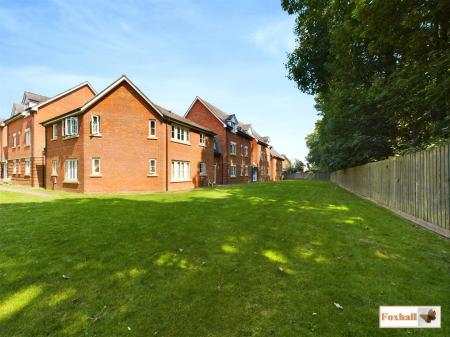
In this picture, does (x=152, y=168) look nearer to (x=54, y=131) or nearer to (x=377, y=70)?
(x=54, y=131)

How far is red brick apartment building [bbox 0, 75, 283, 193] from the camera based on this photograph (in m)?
19.9

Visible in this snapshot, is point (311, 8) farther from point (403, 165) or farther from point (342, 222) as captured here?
point (342, 222)

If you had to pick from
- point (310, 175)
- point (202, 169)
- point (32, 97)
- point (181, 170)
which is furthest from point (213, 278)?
point (310, 175)

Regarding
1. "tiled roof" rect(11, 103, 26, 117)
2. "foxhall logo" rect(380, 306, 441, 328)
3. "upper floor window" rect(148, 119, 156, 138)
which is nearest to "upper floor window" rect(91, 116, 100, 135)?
"upper floor window" rect(148, 119, 156, 138)

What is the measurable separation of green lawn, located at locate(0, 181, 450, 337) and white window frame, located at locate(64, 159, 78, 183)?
13391mm

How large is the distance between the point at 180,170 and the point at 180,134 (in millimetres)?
3555

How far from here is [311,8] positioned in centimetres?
1133

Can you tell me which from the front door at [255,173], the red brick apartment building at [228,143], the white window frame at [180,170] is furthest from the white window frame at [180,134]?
the front door at [255,173]

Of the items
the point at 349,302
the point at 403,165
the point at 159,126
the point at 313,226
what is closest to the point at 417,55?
the point at 403,165

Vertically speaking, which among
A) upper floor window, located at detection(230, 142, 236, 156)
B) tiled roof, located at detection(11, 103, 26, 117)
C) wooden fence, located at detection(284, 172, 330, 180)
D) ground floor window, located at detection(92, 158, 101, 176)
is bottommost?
wooden fence, located at detection(284, 172, 330, 180)

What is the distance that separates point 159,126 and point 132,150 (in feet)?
10.4

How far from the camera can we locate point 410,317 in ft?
11.3

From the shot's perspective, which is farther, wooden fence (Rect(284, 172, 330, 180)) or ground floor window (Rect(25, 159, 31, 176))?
wooden fence (Rect(284, 172, 330, 180))

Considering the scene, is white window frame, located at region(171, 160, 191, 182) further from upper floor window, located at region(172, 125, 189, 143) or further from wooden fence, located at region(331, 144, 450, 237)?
wooden fence, located at region(331, 144, 450, 237)
